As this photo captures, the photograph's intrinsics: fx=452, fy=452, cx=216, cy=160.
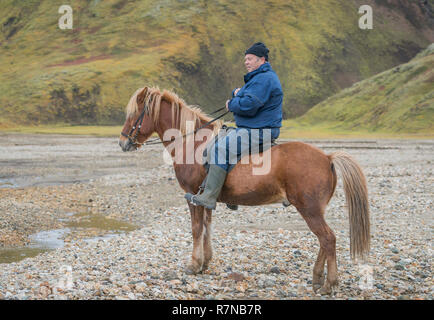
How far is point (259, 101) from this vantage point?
7.36 metres

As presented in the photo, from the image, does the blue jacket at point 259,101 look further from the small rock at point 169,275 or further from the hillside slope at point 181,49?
the hillside slope at point 181,49

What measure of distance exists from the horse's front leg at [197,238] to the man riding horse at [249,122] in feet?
1.75

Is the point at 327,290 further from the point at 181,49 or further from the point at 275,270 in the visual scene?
the point at 181,49

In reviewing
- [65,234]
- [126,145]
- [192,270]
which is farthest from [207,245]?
[65,234]

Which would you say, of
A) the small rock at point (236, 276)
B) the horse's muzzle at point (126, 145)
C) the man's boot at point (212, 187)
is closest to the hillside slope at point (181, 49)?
the horse's muzzle at point (126, 145)

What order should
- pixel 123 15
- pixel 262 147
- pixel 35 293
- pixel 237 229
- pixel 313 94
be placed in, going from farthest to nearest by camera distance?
pixel 123 15 → pixel 313 94 → pixel 237 229 → pixel 262 147 → pixel 35 293

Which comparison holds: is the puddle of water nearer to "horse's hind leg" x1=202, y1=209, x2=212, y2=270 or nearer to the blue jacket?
"horse's hind leg" x1=202, y1=209, x2=212, y2=270

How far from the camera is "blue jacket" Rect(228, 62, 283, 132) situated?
7.38 metres

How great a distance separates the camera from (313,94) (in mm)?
133750

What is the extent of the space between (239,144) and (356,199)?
2.14 m

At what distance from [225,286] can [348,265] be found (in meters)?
2.62

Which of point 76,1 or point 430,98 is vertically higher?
point 76,1

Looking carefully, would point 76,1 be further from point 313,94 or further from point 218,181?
point 218,181

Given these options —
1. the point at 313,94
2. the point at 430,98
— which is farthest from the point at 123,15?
the point at 430,98
